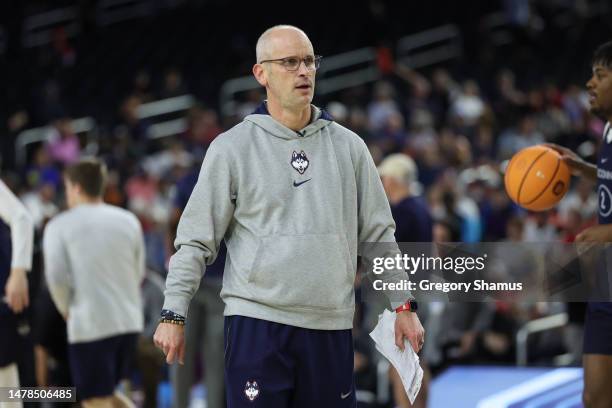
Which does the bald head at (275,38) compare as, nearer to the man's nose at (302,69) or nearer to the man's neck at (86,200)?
the man's nose at (302,69)

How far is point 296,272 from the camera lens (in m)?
4.09

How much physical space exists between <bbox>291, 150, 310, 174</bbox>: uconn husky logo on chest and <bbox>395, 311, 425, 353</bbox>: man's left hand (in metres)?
0.67

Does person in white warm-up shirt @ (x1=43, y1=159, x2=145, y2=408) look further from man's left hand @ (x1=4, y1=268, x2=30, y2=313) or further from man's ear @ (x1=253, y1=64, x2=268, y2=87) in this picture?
man's ear @ (x1=253, y1=64, x2=268, y2=87)

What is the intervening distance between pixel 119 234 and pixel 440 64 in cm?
1369

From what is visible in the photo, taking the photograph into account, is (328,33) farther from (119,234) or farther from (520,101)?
(119,234)

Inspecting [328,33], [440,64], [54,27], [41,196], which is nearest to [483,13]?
[440,64]

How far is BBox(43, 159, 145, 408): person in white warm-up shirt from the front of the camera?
261 inches

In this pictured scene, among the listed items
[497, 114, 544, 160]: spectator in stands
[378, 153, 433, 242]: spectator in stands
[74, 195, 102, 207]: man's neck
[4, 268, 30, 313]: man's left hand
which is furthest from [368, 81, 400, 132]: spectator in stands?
[4, 268, 30, 313]: man's left hand

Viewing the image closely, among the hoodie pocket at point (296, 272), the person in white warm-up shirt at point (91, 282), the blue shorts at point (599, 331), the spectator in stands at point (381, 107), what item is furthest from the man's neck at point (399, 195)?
the spectator in stands at point (381, 107)

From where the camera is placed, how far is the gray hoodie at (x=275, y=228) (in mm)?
4090

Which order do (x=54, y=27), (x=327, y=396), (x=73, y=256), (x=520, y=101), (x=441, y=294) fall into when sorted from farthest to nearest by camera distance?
(x=54, y=27) → (x=520, y=101) → (x=73, y=256) → (x=441, y=294) → (x=327, y=396)

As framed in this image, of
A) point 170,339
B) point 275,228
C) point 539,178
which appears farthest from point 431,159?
point 170,339

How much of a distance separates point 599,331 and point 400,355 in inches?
48.2

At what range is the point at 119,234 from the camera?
677cm
